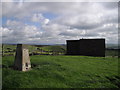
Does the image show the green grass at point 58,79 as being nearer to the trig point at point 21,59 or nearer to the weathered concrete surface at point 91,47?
the trig point at point 21,59

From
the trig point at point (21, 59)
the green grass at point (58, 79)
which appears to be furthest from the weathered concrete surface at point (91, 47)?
the trig point at point (21, 59)

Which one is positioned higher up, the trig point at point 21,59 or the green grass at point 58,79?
the trig point at point 21,59

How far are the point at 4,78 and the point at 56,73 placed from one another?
499 cm

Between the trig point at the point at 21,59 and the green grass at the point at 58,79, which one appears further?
the trig point at the point at 21,59

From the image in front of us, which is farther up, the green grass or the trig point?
the trig point

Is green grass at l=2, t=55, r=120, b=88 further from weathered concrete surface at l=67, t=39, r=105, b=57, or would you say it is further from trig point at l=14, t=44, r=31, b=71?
weathered concrete surface at l=67, t=39, r=105, b=57

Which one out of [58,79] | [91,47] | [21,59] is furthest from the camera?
[91,47]

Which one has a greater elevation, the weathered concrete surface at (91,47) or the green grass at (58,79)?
the weathered concrete surface at (91,47)

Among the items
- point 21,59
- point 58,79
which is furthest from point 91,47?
point 21,59

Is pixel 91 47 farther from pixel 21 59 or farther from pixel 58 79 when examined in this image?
pixel 21 59

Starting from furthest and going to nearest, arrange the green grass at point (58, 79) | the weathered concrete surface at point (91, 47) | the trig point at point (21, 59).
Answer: the weathered concrete surface at point (91, 47) → the trig point at point (21, 59) → the green grass at point (58, 79)

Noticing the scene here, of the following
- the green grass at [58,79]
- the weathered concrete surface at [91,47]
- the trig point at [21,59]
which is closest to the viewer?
the green grass at [58,79]

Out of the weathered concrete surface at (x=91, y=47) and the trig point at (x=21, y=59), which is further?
the weathered concrete surface at (x=91, y=47)

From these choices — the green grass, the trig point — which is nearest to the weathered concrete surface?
the green grass
